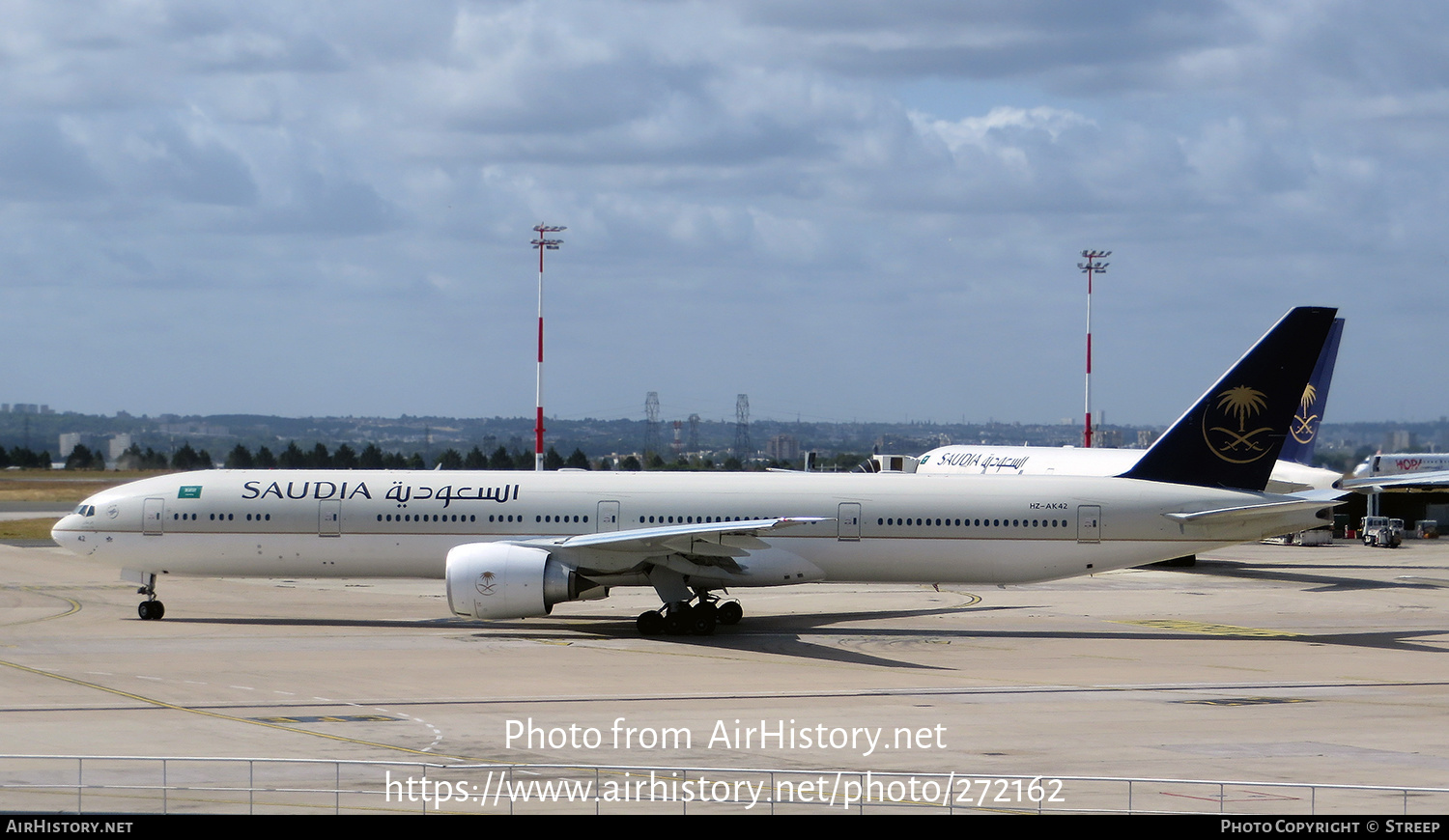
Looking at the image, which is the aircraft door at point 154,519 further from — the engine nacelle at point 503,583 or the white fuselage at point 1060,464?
the white fuselage at point 1060,464

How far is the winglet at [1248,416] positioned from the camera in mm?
34969

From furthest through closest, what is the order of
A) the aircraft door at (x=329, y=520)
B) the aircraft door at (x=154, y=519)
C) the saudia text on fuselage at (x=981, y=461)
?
1. the saudia text on fuselage at (x=981, y=461)
2. the aircraft door at (x=154, y=519)
3. the aircraft door at (x=329, y=520)

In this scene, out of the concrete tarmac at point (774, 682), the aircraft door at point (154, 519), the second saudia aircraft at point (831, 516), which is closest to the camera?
the concrete tarmac at point (774, 682)

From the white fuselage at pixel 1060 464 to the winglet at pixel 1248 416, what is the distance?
33.6ft

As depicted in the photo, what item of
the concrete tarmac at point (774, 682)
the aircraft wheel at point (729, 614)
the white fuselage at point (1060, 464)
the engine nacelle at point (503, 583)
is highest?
the white fuselage at point (1060, 464)

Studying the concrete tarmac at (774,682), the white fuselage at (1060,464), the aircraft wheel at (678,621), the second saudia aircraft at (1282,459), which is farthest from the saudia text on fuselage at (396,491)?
the second saudia aircraft at (1282,459)

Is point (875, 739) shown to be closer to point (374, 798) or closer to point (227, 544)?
point (374, 798)

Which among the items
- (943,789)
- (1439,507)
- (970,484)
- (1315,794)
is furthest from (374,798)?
(1439,507)

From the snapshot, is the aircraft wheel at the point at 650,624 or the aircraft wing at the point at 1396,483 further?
the aircraft wing at the point at 1396,483

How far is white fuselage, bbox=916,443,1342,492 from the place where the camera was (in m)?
52.1

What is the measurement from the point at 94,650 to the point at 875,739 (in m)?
17.9

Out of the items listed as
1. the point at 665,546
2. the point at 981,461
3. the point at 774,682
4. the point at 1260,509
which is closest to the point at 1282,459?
the point at 981,461

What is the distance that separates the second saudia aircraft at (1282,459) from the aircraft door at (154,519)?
1290 inches

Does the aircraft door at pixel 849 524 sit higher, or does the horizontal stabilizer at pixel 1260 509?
the horizontal stabilizer at pixel 1260 509
